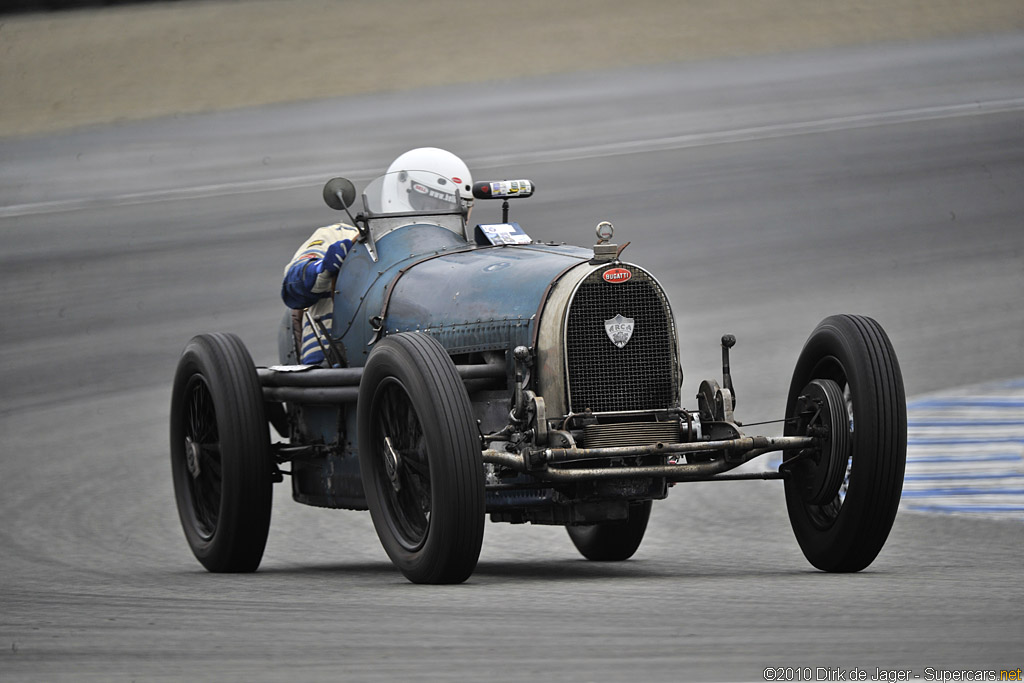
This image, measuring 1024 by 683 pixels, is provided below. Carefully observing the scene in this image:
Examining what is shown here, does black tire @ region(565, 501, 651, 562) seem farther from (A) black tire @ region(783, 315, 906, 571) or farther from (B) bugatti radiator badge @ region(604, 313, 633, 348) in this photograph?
(B) bugatti radiator badge @ region(604, 313, 633, 348)

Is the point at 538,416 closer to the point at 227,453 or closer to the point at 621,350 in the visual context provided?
the point at 621,350

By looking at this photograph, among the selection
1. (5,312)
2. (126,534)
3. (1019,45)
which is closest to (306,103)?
(5,312)

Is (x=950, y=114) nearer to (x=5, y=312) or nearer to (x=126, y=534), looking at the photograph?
(x=5, y=312)

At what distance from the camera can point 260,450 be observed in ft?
33.3

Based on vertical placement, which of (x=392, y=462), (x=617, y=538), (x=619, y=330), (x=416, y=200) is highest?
(x=416, y=200)

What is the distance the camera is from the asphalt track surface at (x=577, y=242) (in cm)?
650

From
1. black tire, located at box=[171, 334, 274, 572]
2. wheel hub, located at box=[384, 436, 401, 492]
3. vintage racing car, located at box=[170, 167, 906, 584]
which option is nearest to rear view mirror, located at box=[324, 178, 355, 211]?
Answer: vintage racing car, located at box=[170, 167, 906, 584]

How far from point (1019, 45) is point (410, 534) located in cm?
2724

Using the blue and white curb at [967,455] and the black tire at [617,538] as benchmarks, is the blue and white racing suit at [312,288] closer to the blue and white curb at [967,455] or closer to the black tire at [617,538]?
the black tire at [617,538]

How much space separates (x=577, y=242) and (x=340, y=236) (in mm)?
10418

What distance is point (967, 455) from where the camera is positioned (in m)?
12.9

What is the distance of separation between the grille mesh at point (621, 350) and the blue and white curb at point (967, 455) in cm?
342

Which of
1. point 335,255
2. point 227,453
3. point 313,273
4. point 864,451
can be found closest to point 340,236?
point 335,255

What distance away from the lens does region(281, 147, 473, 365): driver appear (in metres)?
10.6
